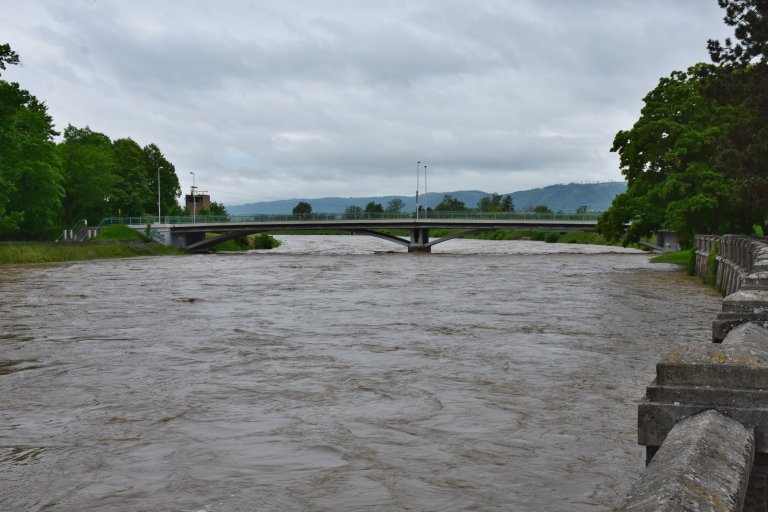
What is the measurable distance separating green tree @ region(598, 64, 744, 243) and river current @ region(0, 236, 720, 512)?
21385 millimetres

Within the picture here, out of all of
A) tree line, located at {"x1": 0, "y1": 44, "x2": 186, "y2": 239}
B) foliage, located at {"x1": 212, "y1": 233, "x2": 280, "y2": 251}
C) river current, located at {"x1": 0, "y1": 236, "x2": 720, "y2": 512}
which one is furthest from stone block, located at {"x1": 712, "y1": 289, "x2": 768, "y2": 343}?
foliage, located at {"x1": 212, "y1": 233, "x2": 280, "y2": 251}

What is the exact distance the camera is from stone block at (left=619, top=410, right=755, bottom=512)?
3211 millimetres

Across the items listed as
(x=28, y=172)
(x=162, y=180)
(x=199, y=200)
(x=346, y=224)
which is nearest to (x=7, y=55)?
(x=28, y=172)

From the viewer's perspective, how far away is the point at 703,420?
14.0ft

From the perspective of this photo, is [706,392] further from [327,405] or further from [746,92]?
[746,92]

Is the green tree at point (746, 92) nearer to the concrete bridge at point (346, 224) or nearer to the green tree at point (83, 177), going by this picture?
the concrete bridge at point (346, 224)

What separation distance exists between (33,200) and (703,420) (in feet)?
221

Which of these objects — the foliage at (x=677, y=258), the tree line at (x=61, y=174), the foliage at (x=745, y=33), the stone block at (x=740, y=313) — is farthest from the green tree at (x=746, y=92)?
the tree line at (x=61, y=174)

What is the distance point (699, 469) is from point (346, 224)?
3191 inches

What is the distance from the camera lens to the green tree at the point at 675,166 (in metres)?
45.1

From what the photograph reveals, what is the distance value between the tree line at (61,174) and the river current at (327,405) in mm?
36185

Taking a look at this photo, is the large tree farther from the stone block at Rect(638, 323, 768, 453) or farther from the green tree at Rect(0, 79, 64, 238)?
the stone block at Rect(638, 323, 768, 453)

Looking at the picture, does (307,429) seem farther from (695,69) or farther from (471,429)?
(695,69)

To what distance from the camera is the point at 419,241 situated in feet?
285
